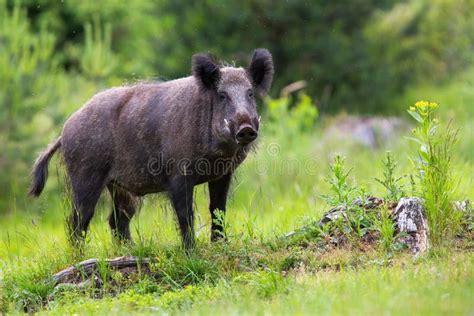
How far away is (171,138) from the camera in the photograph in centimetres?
829

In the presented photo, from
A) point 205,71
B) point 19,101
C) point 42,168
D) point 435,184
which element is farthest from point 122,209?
point 19,101

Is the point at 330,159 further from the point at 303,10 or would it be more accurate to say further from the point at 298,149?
the point at 303,10

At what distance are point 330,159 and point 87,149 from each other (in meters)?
5.93

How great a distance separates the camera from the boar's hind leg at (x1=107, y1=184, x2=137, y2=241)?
947cm

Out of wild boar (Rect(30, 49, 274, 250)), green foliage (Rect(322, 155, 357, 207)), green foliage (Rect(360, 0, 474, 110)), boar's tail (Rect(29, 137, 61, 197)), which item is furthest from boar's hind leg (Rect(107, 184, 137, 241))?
green foliage (Rect(360, 0, 474, 110))

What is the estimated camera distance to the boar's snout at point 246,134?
755 cm

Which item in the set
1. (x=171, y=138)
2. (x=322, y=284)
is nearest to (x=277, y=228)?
(x=171, y=138)

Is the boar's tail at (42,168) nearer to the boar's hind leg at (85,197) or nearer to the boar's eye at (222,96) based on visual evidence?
the boar's hind leg at (85,197)

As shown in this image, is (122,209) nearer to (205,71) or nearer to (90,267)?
(90,267)

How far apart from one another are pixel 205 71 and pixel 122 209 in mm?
2288

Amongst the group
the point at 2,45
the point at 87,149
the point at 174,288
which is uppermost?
the point at 2,45

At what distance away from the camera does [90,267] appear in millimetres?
7793

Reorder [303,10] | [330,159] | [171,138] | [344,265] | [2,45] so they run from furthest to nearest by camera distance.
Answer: [303,10] → [2,45] → [330,159] → [171,138] → [344,265]

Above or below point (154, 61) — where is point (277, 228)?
below
